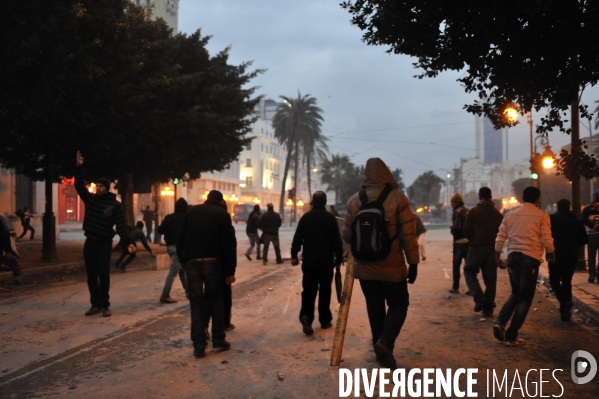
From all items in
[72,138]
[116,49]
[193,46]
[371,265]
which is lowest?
[371,265]

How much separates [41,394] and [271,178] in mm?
109289

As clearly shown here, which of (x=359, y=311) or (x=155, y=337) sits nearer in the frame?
(x=155, y=337)

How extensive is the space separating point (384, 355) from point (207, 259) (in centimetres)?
225

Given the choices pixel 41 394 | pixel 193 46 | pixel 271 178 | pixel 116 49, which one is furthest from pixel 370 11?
pixel 271 178

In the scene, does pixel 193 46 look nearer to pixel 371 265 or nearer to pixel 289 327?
pixel 289 327

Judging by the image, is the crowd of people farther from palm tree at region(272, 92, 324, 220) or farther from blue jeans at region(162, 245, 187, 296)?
palm tree at region(272, 92, 324, 220)

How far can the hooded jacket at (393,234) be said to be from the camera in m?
6.04

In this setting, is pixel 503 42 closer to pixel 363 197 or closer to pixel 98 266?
pixel 363 197

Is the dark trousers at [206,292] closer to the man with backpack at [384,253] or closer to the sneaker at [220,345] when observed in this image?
the sneaker at [220,345]

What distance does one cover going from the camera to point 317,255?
816 centimetres

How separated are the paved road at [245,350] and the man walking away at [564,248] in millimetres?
608

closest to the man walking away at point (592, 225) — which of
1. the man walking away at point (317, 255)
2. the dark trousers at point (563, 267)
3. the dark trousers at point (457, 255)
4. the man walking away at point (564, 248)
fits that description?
the dark trousers at point (457, 255)

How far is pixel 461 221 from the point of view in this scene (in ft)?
37.9

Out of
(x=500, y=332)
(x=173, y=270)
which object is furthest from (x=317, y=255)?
(x=173, y=270)
